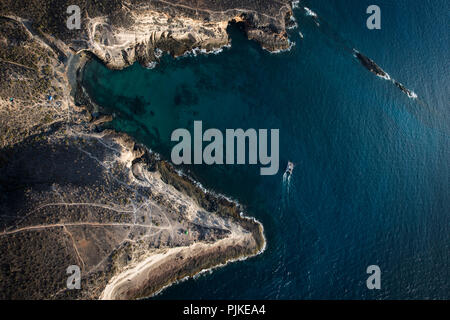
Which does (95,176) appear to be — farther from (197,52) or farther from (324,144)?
(324,144)

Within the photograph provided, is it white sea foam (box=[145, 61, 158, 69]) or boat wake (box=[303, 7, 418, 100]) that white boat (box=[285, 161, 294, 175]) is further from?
white sea foam (box=[145, 61, 158, 69])

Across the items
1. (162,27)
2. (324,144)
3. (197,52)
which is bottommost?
(324,144)

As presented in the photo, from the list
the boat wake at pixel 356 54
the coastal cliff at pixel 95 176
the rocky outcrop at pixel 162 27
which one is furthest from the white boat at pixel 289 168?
the boat wake at pixel 356 54

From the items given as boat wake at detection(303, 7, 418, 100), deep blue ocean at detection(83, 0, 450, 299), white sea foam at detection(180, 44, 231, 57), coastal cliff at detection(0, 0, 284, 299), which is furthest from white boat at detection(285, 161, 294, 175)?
boat wake at detection(303, 7, 418, 100)

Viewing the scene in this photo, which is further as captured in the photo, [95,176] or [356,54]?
[356,54]

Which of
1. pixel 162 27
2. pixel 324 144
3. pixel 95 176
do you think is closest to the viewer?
pixel 95 176

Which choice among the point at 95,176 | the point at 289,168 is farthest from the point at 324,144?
the point at 95,176

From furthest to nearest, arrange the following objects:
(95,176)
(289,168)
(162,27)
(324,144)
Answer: (324,144) → (289,168) → (162,27) → (95,176)
